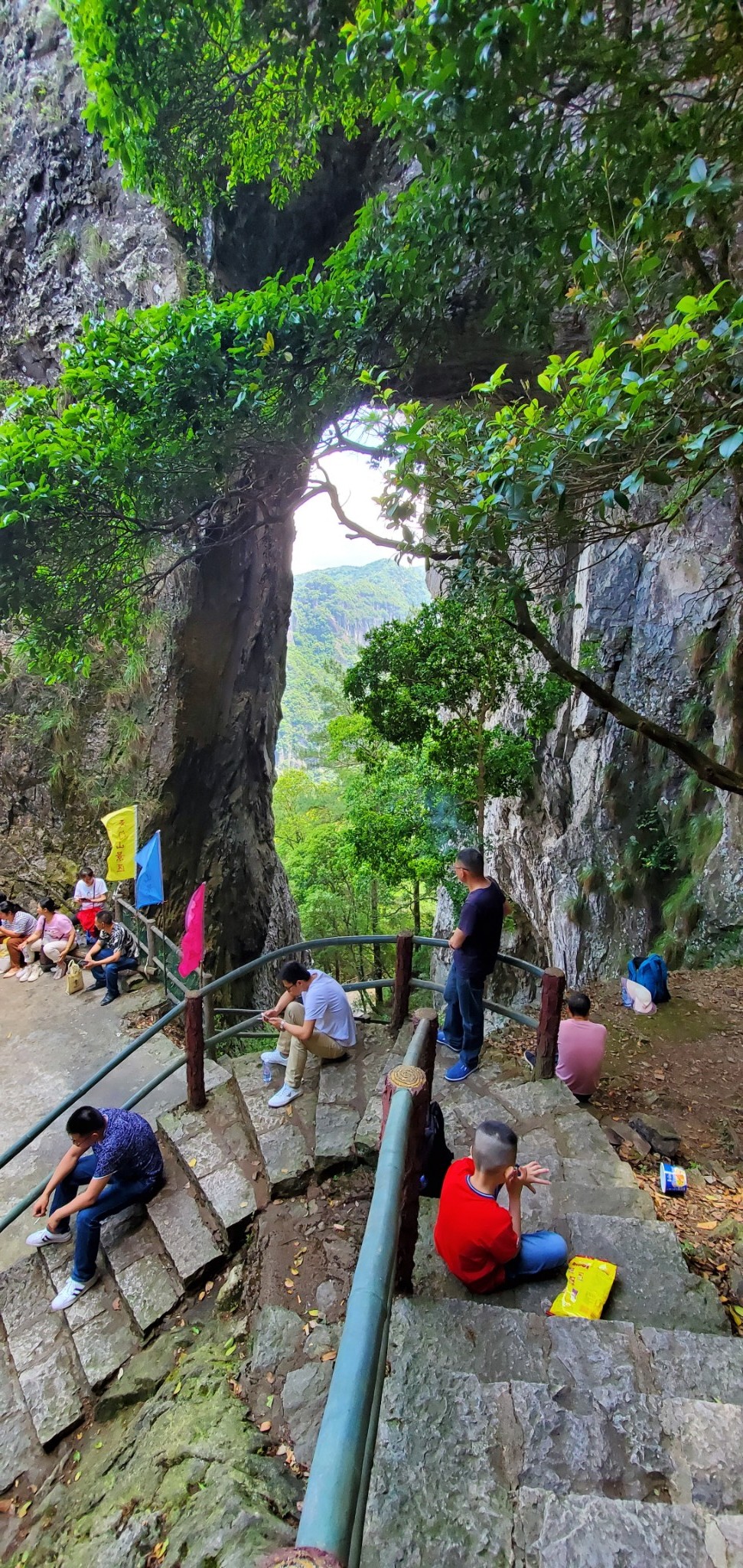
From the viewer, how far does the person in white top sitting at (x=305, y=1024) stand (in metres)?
4.34

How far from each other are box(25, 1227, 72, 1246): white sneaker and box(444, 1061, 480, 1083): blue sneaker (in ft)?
8.50

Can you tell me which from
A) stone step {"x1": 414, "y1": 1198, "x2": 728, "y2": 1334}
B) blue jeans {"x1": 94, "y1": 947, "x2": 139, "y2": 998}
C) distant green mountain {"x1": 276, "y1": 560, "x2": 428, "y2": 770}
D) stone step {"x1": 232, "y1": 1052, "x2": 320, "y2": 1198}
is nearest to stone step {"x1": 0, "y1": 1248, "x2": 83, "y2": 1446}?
stone step {"x1": 232, "y1": 1052, "x2": 320, "y2": 1198}

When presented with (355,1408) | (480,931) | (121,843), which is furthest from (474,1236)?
(121,843)

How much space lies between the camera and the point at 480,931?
4.16 meters

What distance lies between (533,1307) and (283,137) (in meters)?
11.1

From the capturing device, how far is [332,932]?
24.7 metres

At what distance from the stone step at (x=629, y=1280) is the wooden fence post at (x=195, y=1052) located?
2.05 m

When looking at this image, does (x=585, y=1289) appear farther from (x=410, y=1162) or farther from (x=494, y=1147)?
(x=410, y=1162)

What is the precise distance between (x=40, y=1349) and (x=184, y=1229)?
1.00m

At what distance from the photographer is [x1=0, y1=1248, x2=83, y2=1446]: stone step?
10.8 ft

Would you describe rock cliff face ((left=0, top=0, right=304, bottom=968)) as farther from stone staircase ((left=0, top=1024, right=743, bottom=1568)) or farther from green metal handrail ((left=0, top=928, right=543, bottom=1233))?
stone staircase ((left=0, top=1024, right=743, bottom=1568))

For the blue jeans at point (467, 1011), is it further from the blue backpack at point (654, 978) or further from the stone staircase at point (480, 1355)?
the blue backpack at point (654, 978)

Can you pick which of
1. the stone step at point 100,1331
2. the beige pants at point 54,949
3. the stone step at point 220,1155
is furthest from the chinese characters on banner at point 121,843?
the stone step at point 100,1331

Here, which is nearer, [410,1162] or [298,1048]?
[410,1162]
